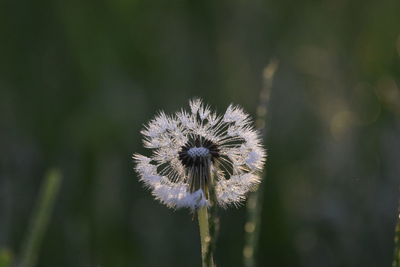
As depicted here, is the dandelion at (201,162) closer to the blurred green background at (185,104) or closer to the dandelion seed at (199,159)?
the dandelion seed at (199,159)

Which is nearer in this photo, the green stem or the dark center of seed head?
the green stem

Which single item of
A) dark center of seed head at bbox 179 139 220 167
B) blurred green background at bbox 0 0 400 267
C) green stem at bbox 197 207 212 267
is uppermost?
blurred green background at bbox 0 0 400 267

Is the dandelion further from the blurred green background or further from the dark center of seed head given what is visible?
the blurred green background

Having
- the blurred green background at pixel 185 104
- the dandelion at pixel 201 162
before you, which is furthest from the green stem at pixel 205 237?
the blurred green background at pixel 185 104

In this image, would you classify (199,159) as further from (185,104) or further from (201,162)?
(185,104)

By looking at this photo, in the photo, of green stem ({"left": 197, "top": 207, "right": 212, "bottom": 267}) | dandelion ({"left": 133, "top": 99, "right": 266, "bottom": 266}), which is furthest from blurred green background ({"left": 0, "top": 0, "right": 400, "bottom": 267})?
green stem ({"left": 197, "top": 207, "right": 212, "bottom": 267})
